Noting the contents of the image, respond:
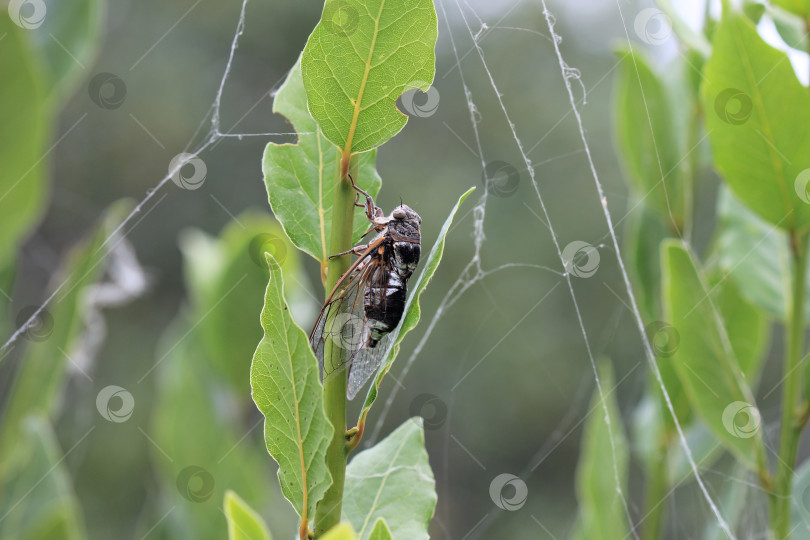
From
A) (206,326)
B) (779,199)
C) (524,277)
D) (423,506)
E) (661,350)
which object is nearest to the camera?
(423,506)

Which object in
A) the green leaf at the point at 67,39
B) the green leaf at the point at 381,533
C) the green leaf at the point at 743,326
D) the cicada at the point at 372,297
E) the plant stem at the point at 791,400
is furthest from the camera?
the green leaf at the point at 743,326

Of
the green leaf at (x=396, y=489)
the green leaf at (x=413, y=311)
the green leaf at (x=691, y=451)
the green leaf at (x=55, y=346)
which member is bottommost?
the green leaf at (x=55, y=346)

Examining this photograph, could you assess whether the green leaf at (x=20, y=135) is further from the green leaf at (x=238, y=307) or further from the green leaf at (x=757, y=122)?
the green leaf at (x=757, y=122)

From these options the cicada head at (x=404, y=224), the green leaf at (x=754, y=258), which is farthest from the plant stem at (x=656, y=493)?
the cicada head at (x=404, y=224)

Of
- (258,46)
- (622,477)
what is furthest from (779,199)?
(258,46)

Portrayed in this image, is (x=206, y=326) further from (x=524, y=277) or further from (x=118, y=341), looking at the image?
(x=118, y=341)

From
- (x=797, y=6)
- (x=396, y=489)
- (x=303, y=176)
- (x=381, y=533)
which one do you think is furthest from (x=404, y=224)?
(x=797, y=6)
